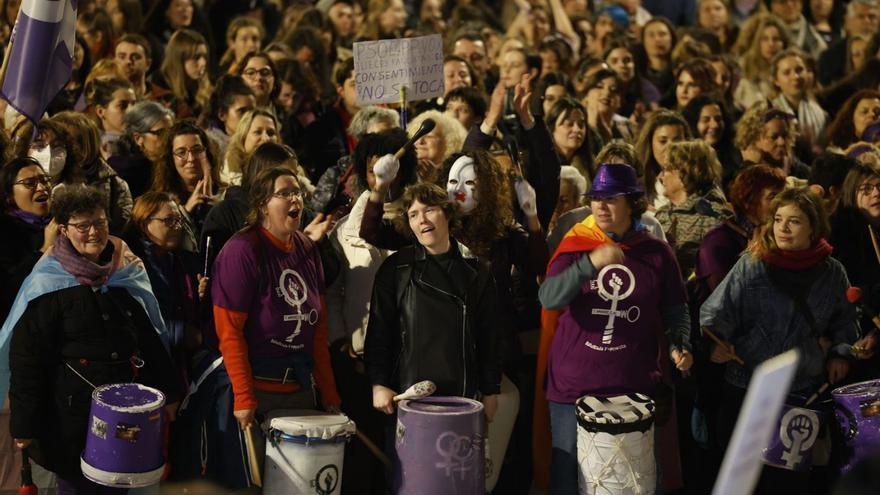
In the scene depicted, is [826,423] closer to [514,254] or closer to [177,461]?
[514,254]

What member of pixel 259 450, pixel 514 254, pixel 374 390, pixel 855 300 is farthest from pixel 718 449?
pixel 259 450

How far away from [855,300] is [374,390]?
262 cm

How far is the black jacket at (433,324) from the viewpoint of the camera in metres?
6.63

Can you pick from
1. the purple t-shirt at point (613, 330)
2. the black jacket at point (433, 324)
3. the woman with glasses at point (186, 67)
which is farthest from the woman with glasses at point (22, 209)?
the woman with glasses at point (186, 67)

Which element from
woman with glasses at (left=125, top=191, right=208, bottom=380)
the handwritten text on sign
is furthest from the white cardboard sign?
the handwritten text on sign

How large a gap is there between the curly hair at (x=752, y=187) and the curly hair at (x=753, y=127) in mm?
1287

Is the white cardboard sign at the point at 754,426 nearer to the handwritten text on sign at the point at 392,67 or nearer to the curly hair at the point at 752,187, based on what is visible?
the curly hair at the point at 752,187

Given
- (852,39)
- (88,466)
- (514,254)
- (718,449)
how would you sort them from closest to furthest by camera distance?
(88,466), (514,254), (718,449), (852,39)

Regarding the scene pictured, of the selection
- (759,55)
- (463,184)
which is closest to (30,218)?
(463,184)

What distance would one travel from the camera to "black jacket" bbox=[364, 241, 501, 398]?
6629 millimetres

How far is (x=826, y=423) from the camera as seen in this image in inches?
284

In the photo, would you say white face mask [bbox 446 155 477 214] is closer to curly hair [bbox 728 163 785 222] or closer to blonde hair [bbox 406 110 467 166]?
blonde hair [bbox 406 110 467 166]

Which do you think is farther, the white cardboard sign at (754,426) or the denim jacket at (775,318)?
the denim jacket at (775,318)

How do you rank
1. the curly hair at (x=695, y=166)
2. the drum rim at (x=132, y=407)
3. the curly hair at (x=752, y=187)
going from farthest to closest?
the curly hair at (x=695, y=166), the curly hair at (x=752, y=187), the drum rim at (x=132, y=407)
